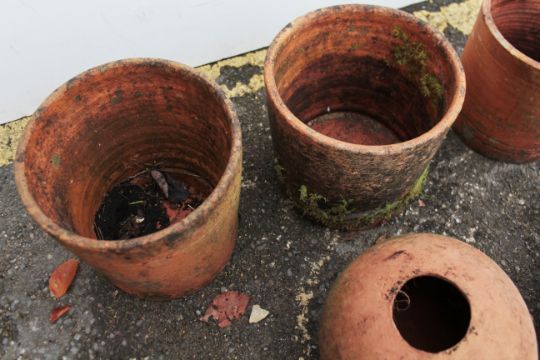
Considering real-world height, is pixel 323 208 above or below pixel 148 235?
below

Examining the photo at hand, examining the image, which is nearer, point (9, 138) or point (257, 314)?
point (257, 314)

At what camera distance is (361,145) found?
1.96m

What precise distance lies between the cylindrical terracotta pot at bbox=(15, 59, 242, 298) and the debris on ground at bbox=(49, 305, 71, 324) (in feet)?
1.37

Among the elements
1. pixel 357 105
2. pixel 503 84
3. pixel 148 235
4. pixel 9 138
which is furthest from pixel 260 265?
pixel 9 138

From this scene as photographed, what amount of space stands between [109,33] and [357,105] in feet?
5.11

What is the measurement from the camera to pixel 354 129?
9.43 ft

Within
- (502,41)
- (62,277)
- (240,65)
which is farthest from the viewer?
(240,65)

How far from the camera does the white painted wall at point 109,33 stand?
254cm

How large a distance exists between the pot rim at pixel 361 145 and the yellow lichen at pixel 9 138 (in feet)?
5.99

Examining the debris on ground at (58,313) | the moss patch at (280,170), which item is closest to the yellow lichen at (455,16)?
the moss patch at (280,170)

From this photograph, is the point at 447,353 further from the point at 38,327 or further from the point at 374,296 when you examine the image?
the point at 38,327

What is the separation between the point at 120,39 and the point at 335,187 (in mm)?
1627

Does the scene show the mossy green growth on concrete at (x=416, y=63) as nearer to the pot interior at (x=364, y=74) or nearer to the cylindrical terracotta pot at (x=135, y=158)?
the pot interior at (x=364, y=74)

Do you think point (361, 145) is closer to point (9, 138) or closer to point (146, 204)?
point (146, 204)
